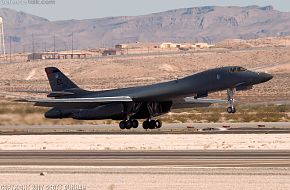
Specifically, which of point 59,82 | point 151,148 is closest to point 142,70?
point 59,82

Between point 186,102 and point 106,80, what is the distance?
353ft

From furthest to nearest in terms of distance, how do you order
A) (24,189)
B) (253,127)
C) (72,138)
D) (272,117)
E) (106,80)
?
(106,80) < (272,117) < (253,127) < (72,138) < (24,189)

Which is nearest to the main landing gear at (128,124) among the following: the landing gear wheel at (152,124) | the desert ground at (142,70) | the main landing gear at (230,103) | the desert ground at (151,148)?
the landing gear wheel at (152,124)

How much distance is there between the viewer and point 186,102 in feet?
183

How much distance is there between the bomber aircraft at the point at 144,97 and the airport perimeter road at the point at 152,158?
47.0 ft

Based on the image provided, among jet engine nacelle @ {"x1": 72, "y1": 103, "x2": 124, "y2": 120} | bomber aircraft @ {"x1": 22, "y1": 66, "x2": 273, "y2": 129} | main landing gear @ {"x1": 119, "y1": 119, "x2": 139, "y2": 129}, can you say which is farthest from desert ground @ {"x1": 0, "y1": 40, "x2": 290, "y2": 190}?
main landing gear @ {"x1": 119, "y1": 119, "x2": 139, "y2": 129}

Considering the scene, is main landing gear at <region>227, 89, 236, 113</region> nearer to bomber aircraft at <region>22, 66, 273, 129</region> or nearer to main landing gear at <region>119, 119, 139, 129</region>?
bomber aircraft at <region>22, 66, 273, 129</region>

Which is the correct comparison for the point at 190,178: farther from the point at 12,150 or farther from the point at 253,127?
the point at 253,127

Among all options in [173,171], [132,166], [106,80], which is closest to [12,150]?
[132,166]

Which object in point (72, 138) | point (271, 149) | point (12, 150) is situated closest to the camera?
point (271, 149)

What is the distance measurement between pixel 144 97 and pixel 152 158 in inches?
778

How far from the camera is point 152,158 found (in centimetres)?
3375

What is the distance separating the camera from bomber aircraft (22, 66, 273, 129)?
5022 centimetres

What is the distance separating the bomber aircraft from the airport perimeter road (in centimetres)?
1433
